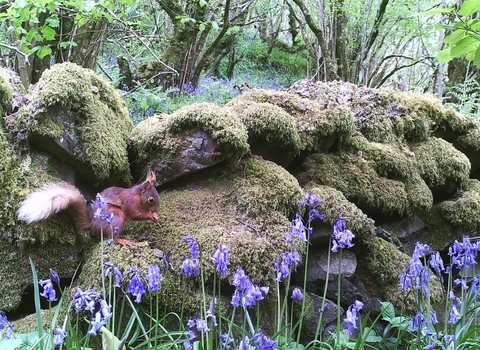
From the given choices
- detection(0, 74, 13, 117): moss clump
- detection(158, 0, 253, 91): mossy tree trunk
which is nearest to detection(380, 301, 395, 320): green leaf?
detection(0, 74, 13, 117): moss clump

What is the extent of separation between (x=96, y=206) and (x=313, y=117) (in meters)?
1.78

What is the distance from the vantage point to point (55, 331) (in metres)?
1.76

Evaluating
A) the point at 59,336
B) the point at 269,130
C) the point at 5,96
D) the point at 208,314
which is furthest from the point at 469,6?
the point at 5,96

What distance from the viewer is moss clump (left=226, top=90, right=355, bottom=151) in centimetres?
335

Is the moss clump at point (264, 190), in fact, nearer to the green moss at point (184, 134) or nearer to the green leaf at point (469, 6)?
the green moss at point (184, 134)

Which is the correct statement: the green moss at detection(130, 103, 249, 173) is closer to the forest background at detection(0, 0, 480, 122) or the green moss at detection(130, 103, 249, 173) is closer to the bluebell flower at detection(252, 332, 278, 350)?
the forest background at detection(0, 0, 480, 122)

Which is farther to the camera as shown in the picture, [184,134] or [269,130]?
[269,130]

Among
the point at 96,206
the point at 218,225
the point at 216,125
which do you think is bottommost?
the point at 218,225

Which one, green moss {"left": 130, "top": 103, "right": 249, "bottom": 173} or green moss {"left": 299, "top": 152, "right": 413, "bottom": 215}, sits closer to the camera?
green moss {"left": 130, "top": 103, "right": 249, "bottom": 173}

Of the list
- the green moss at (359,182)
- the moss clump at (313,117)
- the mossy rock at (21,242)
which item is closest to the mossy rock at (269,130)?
the moss clump at (313,117)

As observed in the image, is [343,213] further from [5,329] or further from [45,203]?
[5,329]

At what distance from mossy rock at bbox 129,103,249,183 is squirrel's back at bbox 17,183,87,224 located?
69 centimetres

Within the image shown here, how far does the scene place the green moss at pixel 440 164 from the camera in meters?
3.87

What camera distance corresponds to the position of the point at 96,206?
93.7 inches
